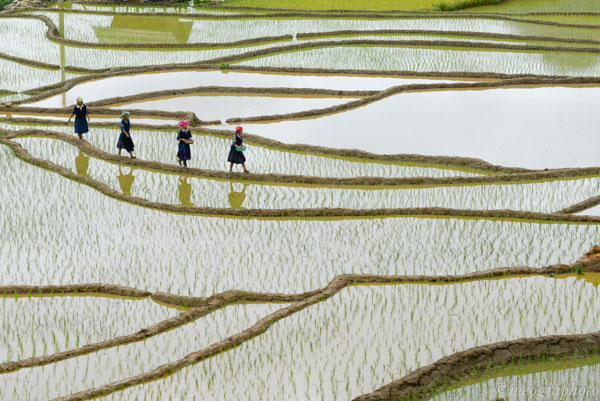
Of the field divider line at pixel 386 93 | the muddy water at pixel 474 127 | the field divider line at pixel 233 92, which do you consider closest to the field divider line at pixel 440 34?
the field divider line at pixel 386 93

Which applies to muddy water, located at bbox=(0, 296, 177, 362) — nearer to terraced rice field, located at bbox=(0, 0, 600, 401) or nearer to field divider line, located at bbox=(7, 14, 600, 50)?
terraced rice field, located at bbox=(0, 0, 600, 401)

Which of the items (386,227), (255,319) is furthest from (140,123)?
(255,319)

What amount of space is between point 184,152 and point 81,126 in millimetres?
1874

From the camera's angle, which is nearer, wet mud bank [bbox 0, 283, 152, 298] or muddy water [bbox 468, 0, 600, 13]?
wet mud bank [bbox 0, 283, 152, 298]

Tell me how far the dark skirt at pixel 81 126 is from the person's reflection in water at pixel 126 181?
1.16 meters

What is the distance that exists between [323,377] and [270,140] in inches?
214

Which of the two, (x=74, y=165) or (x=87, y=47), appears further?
(x=87, y=47)

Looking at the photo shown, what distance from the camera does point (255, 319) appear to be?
261 inches

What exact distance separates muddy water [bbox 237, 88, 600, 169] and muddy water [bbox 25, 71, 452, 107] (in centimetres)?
105

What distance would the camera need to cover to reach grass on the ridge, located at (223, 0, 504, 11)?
19.5m

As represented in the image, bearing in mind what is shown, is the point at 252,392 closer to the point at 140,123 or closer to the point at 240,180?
the point at 240,180

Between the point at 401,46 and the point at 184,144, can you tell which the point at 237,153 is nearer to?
the point at 184,144

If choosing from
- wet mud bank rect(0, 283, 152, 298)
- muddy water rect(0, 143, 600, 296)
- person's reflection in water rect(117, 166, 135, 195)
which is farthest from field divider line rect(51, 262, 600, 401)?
person's reflection in water rect(117, 166, 135, 195)

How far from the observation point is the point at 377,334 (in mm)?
6336
